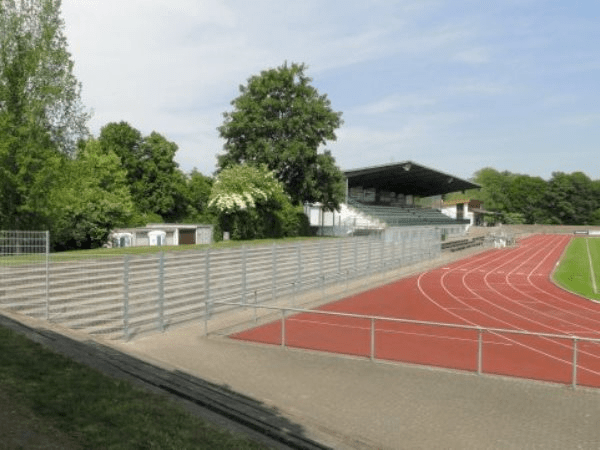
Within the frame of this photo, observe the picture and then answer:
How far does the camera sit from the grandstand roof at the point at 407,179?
60084mm

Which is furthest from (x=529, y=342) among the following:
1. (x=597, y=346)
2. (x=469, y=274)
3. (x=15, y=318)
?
(x=469, y=274)

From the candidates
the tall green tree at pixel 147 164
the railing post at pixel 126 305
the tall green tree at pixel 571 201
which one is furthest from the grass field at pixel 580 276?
the tall green tree at pixel 571 201

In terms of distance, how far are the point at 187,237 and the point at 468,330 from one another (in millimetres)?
28916

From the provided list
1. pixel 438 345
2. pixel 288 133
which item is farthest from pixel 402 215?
pixel 438 345

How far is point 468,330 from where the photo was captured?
52.6 ft

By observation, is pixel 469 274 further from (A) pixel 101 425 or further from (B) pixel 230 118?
(A) pixel 101 425

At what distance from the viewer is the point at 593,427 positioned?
7.99 meters

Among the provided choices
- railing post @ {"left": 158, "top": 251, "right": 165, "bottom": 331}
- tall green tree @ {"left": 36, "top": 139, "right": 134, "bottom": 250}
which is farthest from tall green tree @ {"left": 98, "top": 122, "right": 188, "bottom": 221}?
railing post @ {"left": 158, "top": 251, "right": 165, "bottom": 331}

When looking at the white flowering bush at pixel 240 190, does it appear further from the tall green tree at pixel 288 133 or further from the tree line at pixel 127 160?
the tall green tree at pixel 288 133

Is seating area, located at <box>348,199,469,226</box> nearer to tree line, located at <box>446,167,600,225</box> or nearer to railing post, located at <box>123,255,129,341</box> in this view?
railing post, located at <box>123,255,129,341</box>

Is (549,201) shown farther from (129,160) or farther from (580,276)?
(580,276)

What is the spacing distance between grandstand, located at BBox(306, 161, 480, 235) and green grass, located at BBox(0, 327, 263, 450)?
151 ft

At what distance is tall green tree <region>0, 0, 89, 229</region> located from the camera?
23875 millimetres

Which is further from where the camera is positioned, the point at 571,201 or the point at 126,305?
the point at 571,201
